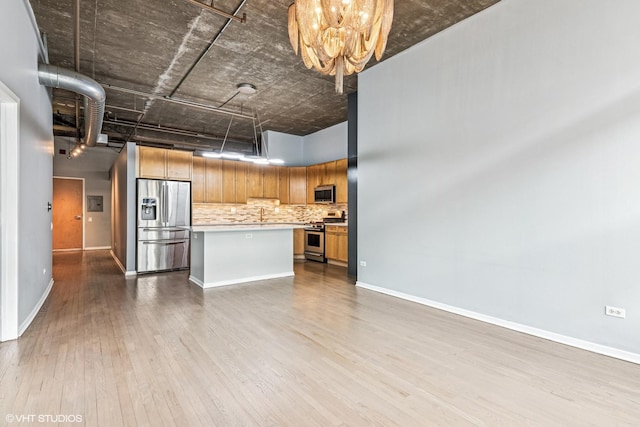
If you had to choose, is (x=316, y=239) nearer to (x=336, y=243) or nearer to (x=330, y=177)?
(x=336, y=243)

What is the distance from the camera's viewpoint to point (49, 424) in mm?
1799

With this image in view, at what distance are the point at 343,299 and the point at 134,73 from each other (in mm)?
4882

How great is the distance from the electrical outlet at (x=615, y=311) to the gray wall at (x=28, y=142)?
552cm

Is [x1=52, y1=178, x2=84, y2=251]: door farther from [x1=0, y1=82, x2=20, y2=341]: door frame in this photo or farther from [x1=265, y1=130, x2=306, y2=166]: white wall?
[x1=0, y1=82, x2=20, y2=341]: door frame

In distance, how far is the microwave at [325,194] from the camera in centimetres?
770

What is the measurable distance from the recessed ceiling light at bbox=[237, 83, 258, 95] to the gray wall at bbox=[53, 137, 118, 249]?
21.5 feet

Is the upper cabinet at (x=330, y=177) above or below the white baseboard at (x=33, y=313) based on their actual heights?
above

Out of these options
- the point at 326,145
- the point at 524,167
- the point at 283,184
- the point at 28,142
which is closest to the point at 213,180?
the point at 283,184

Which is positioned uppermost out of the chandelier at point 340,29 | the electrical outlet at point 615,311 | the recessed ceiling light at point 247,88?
the recessed ceiling light at point 247,88

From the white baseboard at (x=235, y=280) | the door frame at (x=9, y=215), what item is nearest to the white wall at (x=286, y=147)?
the white baseboard at (x=235, y=280)

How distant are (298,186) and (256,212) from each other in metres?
1.41

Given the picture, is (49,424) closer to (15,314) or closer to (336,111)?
(15,314)

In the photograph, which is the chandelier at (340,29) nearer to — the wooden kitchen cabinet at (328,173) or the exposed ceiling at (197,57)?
the exposed ceiling at (197,57)

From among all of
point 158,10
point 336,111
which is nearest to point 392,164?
point 336,111
